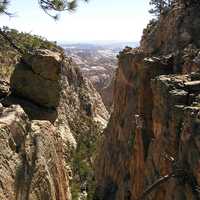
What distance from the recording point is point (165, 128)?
22.9 m

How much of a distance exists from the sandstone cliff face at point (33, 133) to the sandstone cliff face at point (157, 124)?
4618mm

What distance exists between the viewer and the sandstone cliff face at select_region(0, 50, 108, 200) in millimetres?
13406

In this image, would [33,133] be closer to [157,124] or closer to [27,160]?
[27,160]

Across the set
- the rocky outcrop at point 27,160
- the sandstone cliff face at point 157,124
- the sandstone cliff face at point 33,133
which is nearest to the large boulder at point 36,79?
the sandstone cliff face at point 33,133

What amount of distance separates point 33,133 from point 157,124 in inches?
438

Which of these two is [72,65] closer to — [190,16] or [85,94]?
[85,94]

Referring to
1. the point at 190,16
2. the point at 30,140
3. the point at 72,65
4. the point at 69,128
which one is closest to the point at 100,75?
the point at 72,65

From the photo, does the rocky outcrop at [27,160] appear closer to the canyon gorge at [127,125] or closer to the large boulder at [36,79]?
the canyon gorge at [127,125]

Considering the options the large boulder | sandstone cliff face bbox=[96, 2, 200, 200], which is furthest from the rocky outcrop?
sandstone cliff face bbox=[96, 2, 200, 200]

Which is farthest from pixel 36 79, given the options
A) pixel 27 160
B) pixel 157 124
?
pixel 27 160

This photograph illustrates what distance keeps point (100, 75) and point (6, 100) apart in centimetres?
17273

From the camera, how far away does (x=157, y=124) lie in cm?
2522

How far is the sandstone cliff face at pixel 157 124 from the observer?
60.5ft

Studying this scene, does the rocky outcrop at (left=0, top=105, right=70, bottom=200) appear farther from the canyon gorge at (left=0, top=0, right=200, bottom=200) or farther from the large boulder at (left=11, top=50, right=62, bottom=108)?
the large boulder at (left=11, top=50, right=62, bottom=108)
